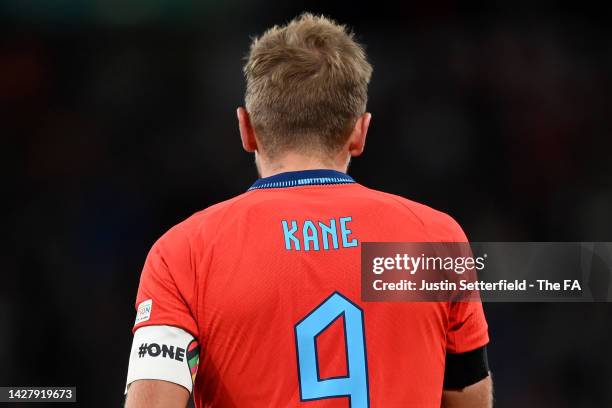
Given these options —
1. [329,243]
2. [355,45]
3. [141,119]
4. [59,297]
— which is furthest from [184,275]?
[141,119]

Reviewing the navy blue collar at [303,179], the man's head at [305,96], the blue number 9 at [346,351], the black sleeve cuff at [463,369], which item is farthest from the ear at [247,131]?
the black sleeve cuff at [463,369]

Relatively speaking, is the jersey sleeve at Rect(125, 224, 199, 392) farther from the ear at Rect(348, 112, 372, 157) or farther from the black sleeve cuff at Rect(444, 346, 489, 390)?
the black sleeve cuff at Rect(444, 346, 489, 390)

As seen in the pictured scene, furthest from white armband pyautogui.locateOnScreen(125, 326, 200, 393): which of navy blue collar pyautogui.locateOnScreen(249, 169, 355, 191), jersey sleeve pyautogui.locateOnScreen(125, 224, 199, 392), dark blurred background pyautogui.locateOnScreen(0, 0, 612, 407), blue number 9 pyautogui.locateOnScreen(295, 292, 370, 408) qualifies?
dark blurred background pyautogui.locateOnScreen(0, 0, 612, 407)

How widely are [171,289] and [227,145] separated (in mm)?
4341

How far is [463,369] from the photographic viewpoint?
1.56 meters

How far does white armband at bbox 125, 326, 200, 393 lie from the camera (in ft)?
4.52

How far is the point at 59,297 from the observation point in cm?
529

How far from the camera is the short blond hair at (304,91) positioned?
1515 millimetres

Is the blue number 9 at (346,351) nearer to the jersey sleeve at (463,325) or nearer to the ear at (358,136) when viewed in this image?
the jersey sleeve at (463,325)

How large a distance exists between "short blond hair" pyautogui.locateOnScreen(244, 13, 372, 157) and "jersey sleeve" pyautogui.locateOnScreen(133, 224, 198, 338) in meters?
0.26

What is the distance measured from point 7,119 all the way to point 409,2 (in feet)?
10.1

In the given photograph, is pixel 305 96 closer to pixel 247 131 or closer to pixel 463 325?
pixel 247 131

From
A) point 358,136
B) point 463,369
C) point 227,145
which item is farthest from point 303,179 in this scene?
point 227,145

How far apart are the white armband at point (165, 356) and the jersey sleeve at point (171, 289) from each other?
2cm
